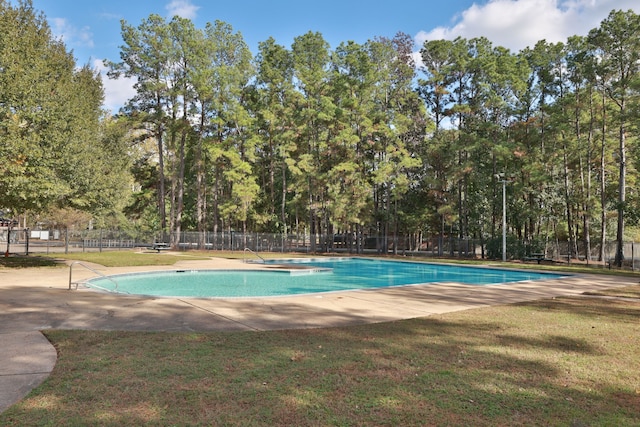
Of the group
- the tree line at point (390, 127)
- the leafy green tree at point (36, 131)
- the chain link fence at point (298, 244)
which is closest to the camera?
the leafy green tree at point (36, 131)

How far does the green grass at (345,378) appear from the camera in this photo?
3.49 m

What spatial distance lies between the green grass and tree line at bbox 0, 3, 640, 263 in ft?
91.2

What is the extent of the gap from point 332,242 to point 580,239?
23.2 meters

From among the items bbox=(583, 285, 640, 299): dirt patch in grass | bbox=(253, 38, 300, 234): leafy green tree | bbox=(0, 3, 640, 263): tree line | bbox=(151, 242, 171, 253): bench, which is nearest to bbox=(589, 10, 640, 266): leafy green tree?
bbox=(0, 3, 640, 263): tree line

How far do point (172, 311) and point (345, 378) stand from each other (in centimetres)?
533

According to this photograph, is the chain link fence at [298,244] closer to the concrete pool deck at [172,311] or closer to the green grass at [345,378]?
the concrete pool deck at [172,311]

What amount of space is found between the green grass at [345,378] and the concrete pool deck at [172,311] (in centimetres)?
40

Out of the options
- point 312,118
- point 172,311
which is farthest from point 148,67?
point 172,311

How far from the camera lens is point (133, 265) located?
20109 mm

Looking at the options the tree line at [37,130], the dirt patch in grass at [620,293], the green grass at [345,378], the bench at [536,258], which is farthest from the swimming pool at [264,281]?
the green grass at [345,378]

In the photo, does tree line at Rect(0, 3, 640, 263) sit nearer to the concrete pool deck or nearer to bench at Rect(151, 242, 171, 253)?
bench at Rect(151, 242, 171, 253)

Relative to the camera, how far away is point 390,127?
116 ft

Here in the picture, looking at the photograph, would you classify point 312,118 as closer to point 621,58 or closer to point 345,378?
point 621,58

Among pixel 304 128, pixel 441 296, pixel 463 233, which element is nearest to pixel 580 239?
pixel 463 233
